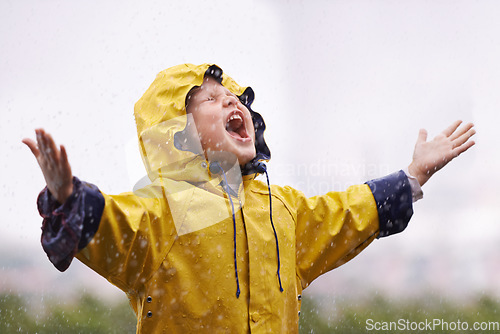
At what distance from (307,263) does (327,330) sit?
2.50 metres

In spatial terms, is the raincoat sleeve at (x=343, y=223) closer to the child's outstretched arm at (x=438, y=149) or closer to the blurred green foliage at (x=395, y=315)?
the child's outstretched arm at (x=438, y=149)

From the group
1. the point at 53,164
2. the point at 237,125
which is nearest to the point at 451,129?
the point at 237,125

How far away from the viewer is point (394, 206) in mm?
2598

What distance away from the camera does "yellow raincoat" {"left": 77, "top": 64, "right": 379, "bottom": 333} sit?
2156 mm

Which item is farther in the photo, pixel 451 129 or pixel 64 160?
pixel 451 129

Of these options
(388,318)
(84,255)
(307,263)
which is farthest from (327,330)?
(84,255)

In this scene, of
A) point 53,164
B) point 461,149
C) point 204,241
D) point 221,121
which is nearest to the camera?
point 53,164

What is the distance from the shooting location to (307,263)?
100 inches

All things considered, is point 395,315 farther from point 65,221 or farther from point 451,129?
point 65,221

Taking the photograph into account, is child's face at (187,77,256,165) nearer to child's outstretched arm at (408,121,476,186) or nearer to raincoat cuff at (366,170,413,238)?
raincoat cuff at (366,170,413,238)

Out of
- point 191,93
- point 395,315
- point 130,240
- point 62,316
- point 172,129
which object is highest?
point 191,93

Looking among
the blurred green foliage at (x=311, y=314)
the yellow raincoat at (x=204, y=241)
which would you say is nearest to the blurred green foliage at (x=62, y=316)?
the blurred green foliage at (x=311, y=314)

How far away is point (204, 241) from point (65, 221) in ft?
1.92

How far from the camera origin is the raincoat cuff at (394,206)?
259cm
